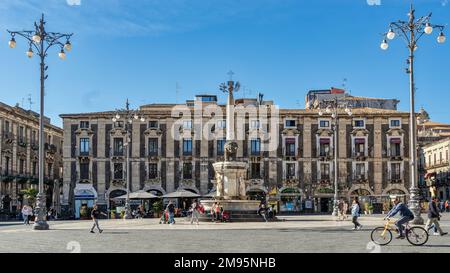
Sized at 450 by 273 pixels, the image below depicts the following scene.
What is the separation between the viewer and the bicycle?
18.1m

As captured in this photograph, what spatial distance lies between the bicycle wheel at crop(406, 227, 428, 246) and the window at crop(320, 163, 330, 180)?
152ft

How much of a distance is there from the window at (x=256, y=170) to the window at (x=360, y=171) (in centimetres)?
986

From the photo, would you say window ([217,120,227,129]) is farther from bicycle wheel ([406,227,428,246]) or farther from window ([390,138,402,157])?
bicycle wheel ([406,227,428,246])

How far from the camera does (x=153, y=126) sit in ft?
210

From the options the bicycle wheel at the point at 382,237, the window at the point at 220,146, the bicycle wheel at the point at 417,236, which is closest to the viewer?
the bicycle wheel at the point at 417,236

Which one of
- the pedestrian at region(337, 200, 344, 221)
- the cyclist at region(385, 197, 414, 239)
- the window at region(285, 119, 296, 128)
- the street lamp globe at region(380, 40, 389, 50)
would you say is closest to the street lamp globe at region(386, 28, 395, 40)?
the street lamp globe at region(380, 40, 389, 50)

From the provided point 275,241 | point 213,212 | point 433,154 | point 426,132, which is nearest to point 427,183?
point 433,154

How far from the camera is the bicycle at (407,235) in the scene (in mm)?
18078

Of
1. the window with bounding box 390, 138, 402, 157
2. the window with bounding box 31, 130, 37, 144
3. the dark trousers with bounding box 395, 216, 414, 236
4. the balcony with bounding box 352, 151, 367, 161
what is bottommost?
the dark trousers with bounding box 395, 216, 414, 236

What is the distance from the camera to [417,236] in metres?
18.1

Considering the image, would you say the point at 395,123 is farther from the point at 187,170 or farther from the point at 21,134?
the point at 21,134

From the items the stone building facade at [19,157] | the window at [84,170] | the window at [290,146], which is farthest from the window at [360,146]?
the stone building facade at [19,157]

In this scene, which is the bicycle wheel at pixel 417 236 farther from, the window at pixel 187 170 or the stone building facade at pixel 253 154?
the window at pixel 187 170

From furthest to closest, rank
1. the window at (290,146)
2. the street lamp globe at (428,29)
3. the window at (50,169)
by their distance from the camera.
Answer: the window at (50,169)
the window at (290,146)
the street lamp globe at (428,29)
